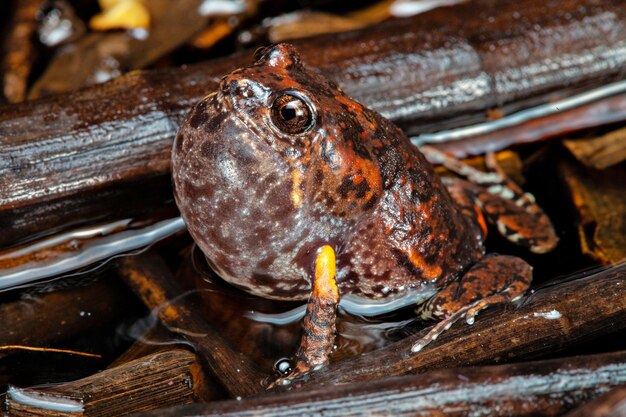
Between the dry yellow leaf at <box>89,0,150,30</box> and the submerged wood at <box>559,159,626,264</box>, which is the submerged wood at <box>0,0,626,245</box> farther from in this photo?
the dry yellow leaf at <box>89,0,150,30</box>

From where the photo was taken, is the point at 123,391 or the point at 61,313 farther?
the point at 61,313

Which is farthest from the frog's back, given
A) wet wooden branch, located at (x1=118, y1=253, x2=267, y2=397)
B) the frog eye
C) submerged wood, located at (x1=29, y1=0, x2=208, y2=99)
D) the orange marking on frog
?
submerged wood, located at (x1=29, y1=0, x2=208, y2=99)

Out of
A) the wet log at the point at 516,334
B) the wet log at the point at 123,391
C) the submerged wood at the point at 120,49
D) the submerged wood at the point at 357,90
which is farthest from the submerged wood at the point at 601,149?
the submerged wood at the point at 120,49

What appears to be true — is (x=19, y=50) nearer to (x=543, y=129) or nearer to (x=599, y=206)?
(x=543, y=129)

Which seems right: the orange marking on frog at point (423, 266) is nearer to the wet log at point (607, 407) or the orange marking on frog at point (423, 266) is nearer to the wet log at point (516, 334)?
the wet log at point (516, 334)

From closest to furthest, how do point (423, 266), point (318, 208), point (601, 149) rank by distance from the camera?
1. point (318, 208)
2. point (423, 266)
3. point (601, 149)

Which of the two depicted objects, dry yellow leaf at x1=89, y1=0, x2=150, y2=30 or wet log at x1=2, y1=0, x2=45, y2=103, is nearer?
wet log at x1=2, y1=0, x2=45, y2=103

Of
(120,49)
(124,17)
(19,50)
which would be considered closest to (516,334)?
(120,49)
